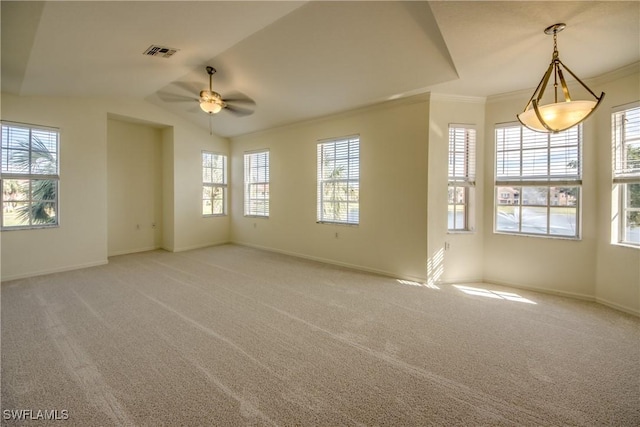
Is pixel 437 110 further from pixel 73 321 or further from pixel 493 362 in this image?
pixel 73 321

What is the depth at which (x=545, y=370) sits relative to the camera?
2.26 metres

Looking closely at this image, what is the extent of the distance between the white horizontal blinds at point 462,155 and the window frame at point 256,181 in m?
3.88

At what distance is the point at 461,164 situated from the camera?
4430 millimetres

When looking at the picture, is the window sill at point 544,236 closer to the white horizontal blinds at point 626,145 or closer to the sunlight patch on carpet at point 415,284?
the white horizontal blinds at point 626,145

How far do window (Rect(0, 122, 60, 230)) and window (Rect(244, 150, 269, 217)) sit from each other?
11.6ft

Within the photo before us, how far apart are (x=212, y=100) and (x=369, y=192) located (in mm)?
2792

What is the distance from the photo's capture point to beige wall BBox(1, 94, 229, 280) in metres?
4.55

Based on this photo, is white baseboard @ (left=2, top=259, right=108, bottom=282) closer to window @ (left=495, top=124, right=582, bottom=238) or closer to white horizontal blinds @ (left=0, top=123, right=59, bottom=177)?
white horizontal blinds @ (left=0, top=123, right=59, bottom=177)

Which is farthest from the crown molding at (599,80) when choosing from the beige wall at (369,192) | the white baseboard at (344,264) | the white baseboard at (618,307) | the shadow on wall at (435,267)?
the white baseboard at (344,264)

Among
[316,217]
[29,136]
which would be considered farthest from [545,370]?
[29,136]

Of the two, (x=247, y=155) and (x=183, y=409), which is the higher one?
(x=247, y=155)

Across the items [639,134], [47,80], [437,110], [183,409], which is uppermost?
[47,80]

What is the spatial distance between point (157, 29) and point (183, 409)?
366 cm

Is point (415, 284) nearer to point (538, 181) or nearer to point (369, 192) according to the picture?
point (369, 192)
